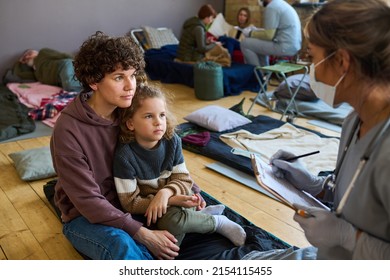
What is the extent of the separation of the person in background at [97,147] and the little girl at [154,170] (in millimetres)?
74

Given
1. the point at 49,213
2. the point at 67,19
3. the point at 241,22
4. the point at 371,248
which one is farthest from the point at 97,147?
the point at 241,22

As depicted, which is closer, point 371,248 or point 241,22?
point 371,248

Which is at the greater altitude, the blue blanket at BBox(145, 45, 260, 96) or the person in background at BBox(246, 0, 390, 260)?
the person in background at BBox(246, 0, 390, 260)

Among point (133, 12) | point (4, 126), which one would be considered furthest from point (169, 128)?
point (133, 12)

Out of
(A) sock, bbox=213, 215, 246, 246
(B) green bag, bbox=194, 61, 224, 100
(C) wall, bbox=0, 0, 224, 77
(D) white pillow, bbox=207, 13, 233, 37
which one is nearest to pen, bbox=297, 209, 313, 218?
(A) sock, bbox=213, 215, 246, 246

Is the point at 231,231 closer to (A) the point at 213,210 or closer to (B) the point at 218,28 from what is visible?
(A) the point at 213,210

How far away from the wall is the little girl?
13.4 feet

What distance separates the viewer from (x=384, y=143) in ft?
3.22

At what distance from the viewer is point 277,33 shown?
15.0ft

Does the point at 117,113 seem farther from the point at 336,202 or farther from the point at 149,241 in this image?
the point at 336,202

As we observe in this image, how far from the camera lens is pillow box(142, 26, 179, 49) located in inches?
234

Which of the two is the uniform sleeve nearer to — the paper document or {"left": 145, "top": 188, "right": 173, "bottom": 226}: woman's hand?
the paper document

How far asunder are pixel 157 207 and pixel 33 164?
4.60ft

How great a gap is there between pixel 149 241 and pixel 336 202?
765 millimetres
